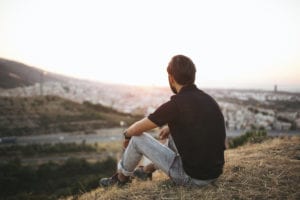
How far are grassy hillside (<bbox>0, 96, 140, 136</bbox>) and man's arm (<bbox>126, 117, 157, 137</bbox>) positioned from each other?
4005 centimetres

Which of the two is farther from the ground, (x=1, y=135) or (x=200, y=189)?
(x=200, y=189)

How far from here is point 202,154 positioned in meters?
2.80

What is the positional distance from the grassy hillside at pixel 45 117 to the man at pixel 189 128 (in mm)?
40409

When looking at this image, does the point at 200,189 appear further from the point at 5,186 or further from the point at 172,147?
the point at 5,186

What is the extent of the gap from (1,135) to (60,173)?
19.1 m

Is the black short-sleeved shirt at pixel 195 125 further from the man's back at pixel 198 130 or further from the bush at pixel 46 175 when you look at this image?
the bush at pixel 46 175

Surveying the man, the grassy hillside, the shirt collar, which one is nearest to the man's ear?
the man

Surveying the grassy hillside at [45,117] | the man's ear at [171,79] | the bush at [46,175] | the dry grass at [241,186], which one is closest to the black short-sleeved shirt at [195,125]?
the man's ear at [171,79]

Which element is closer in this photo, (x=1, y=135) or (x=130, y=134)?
(x=130, y=134)

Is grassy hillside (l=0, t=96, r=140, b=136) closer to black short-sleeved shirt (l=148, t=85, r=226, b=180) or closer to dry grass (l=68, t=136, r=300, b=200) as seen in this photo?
dry grass (l=68, t=136, r=300, b=200)

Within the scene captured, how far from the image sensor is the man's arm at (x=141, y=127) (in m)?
2.92

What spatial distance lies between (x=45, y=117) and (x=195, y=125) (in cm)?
4711

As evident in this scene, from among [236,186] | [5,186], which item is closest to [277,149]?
[236,186]

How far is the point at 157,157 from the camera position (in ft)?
10.6
